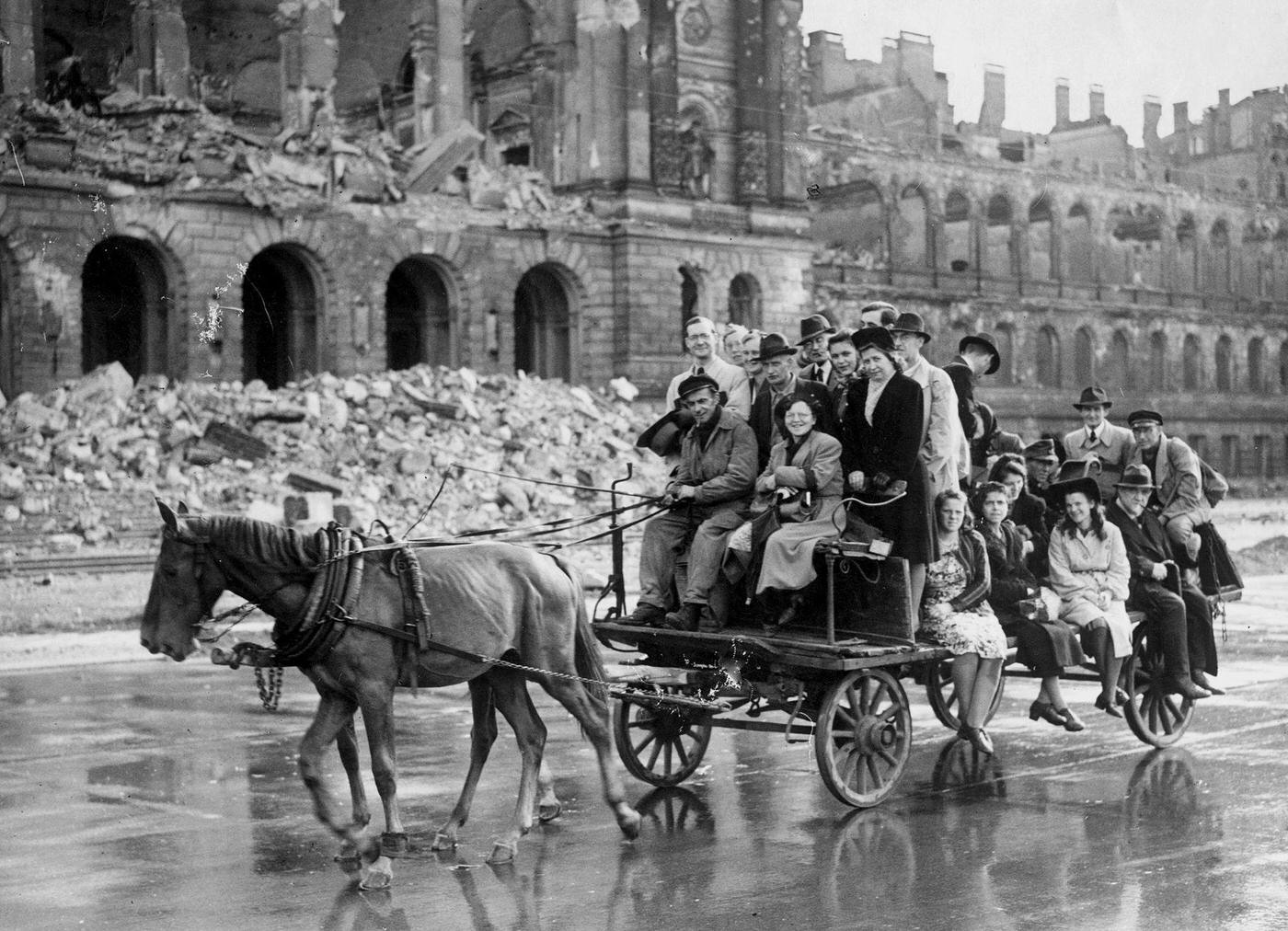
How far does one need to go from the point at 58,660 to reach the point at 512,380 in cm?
1927

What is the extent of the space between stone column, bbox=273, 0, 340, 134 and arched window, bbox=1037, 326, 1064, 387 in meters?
26.3

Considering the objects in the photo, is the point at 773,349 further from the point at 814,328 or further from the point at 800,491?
the point at 800,491

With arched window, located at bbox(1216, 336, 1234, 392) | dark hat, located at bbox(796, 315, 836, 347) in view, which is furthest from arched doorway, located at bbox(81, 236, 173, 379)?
arched window, located at bbox(1216, 336, 1234, 392)

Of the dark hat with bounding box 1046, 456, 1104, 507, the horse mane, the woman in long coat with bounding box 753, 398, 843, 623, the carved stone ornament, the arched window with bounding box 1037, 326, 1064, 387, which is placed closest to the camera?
the horse mane

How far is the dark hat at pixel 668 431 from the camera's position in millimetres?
9555

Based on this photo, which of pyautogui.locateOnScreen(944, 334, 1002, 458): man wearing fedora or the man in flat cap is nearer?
pyautogui.locateOnScreen(944, 334, 1002, 458): man wearing fedora

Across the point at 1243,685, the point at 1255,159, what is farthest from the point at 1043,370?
the point at 1243,685

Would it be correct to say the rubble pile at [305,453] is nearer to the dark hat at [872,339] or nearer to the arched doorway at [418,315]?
the arched doorway at [418,315]

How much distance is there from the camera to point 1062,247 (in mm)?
55031

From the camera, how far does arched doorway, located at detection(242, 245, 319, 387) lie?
34188 mm

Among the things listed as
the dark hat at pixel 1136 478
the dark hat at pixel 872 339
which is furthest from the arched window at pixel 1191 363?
the dark hat at pixel 872 339

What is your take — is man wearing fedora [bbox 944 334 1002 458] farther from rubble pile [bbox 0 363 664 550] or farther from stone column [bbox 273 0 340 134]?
stone column [bbox 273 0 340 134]

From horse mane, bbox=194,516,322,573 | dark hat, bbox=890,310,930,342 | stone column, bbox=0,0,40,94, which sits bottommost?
horse mane, bbox=194,516,322,573

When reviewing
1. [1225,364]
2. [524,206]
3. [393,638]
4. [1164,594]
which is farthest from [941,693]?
[1225,364]
